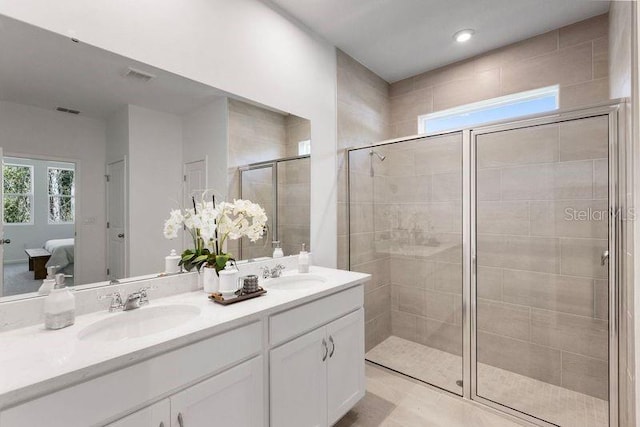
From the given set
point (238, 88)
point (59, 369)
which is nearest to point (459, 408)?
point (59, 369)

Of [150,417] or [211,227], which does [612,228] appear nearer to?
[211,227]

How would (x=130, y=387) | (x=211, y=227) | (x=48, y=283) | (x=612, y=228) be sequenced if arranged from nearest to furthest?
(x=130, y=387) → (x=48, y=283) → (x=211, y=227) → (x=612, y=228)

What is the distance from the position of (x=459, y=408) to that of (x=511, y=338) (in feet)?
2.40

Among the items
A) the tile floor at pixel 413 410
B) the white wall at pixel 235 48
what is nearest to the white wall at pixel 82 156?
the white wall at pixel 235 48

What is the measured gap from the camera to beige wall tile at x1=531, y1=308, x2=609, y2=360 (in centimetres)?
204

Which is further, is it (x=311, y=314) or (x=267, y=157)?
(x=267, y=157)

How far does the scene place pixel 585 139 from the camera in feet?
6.63

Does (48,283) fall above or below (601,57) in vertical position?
below

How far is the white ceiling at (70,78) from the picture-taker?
1.15 meters

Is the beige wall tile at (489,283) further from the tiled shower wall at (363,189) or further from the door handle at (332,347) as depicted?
the door handle at (332,347)

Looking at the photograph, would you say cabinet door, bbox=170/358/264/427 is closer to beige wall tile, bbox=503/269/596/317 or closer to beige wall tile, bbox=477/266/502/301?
beige wall tile, bbox=477/266/502/301

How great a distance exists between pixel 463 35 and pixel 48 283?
10.0 feet

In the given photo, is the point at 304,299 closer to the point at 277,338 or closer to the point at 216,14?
the point at 277,338

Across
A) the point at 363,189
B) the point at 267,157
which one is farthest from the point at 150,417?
the point at 363,189
